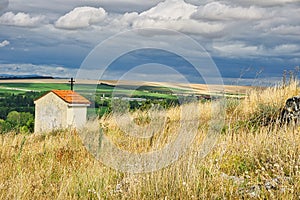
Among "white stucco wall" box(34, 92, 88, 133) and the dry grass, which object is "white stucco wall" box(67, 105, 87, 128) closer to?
the dry grass

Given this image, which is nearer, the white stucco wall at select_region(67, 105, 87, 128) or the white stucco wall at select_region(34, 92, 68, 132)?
the white stucco wall at select_region(67, 105, 87, 128)

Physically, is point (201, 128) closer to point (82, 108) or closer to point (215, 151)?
point (215, 151)

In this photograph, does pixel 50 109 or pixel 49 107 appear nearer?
pixel 50 109

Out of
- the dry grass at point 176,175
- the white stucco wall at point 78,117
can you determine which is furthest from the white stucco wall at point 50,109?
the dry grass at point 176,175

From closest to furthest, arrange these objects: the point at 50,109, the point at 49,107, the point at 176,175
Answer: the point at 176,175, the point at 50,109, the point at 49,107

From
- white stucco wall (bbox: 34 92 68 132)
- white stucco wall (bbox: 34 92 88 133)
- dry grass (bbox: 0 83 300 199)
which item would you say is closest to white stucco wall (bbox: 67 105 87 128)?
dry grass (bbox: 0 83 300 199)

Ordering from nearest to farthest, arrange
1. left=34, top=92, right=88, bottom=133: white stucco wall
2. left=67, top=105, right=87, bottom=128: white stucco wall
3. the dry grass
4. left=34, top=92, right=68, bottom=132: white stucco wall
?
the dry grass < left=67, top=105, right=87, bottom=128: white stucco wall < left=34, top=92, right=88, bottom=133: white stucco wall < left=34, top=92, right=68, bottom=132: white stucco wall

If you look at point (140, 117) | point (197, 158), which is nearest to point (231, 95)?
point (140, 117)

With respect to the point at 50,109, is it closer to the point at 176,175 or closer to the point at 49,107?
the point at 49,107

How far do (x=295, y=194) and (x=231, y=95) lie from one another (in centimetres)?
954

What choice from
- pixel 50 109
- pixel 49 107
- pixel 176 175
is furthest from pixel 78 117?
pixel 49 107

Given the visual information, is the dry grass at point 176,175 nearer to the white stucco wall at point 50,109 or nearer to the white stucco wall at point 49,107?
the white stucco wall at point 50,109

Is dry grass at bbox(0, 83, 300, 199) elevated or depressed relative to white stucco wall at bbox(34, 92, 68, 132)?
elevated

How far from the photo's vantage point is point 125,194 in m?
4.59
